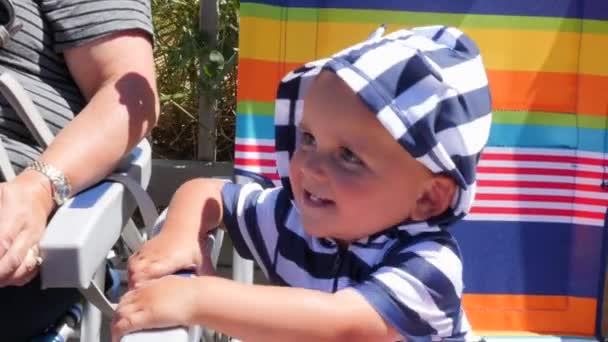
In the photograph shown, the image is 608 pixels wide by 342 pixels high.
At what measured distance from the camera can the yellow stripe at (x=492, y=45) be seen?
2.39 meters

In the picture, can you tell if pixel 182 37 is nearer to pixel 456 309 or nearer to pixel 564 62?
pixel 564 62

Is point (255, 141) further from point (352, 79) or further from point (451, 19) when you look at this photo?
point (352, 79)

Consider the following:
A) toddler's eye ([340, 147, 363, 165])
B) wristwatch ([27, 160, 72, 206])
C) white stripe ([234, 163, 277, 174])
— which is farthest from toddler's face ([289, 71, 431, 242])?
white stripe ([234, 163, 277, 174])

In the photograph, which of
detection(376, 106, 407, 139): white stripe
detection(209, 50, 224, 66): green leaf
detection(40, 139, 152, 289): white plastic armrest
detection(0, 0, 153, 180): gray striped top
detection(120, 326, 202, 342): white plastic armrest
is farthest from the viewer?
detection(209, 50, 224, 66): green leaf

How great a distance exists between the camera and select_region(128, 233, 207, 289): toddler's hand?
5.06ft

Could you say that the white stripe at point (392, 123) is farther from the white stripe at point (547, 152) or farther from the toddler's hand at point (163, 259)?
the white stripe at point (547, 152)

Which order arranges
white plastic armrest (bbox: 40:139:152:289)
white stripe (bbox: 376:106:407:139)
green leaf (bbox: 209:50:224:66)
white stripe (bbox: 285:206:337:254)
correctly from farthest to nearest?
green leaf (bbox: 209:50:224:66) → white stripe (bbox: 285:206:337:254) → white plastic armrest (bbox: 40:139:152:289) → white stripe (bbox: 376:106:407:139)

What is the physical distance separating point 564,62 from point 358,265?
1030 mm

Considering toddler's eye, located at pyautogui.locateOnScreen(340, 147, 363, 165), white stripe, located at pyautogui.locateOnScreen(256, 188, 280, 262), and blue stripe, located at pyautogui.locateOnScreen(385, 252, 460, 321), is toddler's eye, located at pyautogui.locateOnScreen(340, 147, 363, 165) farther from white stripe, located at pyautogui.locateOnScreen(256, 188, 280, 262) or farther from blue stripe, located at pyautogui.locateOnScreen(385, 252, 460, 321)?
white stripe, located at pyautogui.locateOnScreen(256, 188, 280, 262)

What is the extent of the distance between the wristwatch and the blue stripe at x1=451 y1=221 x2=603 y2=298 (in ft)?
3.38

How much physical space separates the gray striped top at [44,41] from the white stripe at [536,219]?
933mm

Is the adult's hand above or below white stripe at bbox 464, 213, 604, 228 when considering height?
above

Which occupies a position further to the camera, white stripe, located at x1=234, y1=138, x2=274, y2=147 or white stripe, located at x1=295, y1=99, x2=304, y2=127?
white stripe, located at x1=234, y1=138, x2=274, y2=147

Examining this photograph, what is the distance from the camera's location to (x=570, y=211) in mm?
2479
